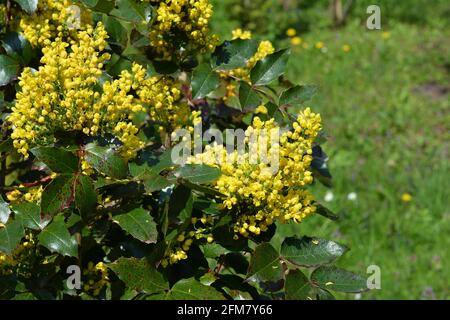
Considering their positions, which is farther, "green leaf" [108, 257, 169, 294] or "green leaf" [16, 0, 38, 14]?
"green leaf" [16, 0, 38, 14]

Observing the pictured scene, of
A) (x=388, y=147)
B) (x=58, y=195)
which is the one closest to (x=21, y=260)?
(x=58, y=195)

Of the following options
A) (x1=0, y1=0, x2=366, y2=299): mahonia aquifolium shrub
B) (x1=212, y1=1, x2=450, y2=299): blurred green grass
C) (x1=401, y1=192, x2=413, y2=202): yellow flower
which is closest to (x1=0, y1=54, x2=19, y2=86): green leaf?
(x1=0, y1=0, x2=366, y2=299): mahonia aquifolium shrub

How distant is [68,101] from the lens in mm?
1337

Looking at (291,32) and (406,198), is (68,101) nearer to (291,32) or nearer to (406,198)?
(406,198)

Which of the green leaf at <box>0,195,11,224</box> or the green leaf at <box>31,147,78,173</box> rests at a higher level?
the green leaf at <box>31,147,78,173</box>

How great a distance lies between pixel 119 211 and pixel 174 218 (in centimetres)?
13

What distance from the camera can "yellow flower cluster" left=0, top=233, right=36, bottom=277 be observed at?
1574 mm

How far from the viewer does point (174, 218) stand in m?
1.43

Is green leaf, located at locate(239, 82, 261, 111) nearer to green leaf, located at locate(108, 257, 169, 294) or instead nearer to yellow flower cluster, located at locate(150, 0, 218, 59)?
yellow flower cluster, located at locate(150, 0, 218, 59)

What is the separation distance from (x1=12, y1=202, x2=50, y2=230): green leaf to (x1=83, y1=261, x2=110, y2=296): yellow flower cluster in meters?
0.29

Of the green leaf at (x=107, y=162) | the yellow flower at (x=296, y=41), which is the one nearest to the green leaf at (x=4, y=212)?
the green leaf at (x=107, y=162)

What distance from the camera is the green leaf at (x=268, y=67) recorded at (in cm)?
171

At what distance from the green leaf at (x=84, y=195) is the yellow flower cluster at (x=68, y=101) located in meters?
0.11

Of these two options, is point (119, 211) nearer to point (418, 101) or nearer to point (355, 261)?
point (355, 261)
